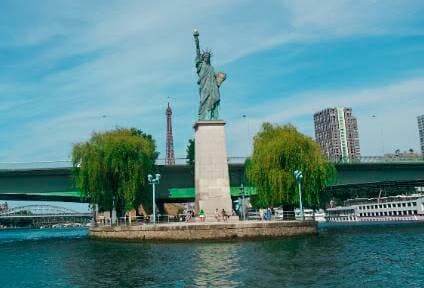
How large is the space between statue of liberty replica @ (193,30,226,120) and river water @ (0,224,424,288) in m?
20.7

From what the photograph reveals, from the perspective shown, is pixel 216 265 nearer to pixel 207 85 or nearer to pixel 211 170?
pixel 211 170

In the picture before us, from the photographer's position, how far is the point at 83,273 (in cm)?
2853

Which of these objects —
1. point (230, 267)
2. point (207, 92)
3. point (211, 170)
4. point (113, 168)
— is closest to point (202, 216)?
point (211, 170)

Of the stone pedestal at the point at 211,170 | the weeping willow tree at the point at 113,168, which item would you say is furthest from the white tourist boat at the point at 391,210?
the weeping willow tree at the point at 113,168

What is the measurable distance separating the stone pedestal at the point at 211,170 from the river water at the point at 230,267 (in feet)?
48.4

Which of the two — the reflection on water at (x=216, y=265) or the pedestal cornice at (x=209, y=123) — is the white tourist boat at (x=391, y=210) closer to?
the pedestal cornice at (x=209, y=123)

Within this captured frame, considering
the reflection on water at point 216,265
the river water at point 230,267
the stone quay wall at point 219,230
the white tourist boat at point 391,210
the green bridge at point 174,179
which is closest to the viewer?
the river water at point 230,267

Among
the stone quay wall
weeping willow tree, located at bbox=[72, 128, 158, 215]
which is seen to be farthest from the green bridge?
the stone quay wall

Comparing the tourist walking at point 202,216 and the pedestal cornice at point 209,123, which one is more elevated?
the pedestal cornice at point 209,123

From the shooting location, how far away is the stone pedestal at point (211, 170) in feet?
183

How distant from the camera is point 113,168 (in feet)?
192

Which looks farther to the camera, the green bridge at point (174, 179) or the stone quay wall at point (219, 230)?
the green bridge at point (174, 179)

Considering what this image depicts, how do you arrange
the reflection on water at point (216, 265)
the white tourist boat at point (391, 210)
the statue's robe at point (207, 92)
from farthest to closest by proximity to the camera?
1. the white tourist boat at point (391, 210)
2. the statue's robe at point (207, 92)
3. the reflection on water at point (216, 265)

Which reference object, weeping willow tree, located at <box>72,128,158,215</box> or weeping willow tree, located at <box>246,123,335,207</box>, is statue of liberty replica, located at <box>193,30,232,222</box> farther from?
weeping willow tree, located at <box>72,128,158,215</box>
